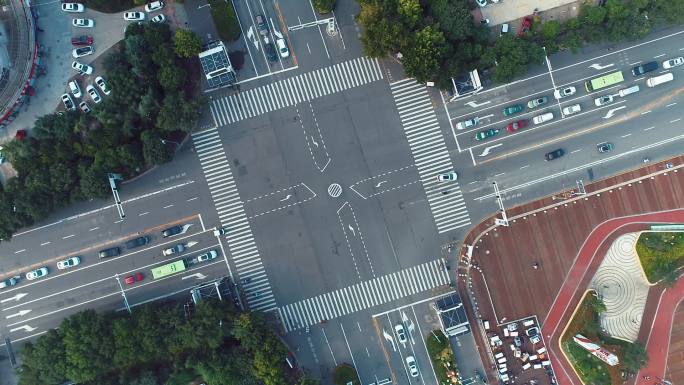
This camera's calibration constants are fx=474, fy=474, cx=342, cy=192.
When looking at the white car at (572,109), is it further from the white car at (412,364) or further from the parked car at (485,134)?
the white car at (412,364)

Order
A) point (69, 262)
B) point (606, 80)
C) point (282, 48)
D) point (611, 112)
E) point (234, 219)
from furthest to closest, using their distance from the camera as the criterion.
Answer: point (611, 112)
point (606, 80)
point (234, 219)
point (282, 48)
point (69, 262)

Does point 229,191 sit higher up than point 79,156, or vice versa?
point 79,156

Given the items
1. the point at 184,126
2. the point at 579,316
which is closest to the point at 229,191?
the point at 184,126

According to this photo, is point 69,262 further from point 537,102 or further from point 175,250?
point 537,102

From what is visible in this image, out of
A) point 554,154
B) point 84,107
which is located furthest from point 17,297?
point 554,154

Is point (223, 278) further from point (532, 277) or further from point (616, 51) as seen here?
point (616, 51)

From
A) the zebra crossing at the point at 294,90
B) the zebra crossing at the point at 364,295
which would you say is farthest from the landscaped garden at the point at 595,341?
the zebra crossing at the point at 294,90
